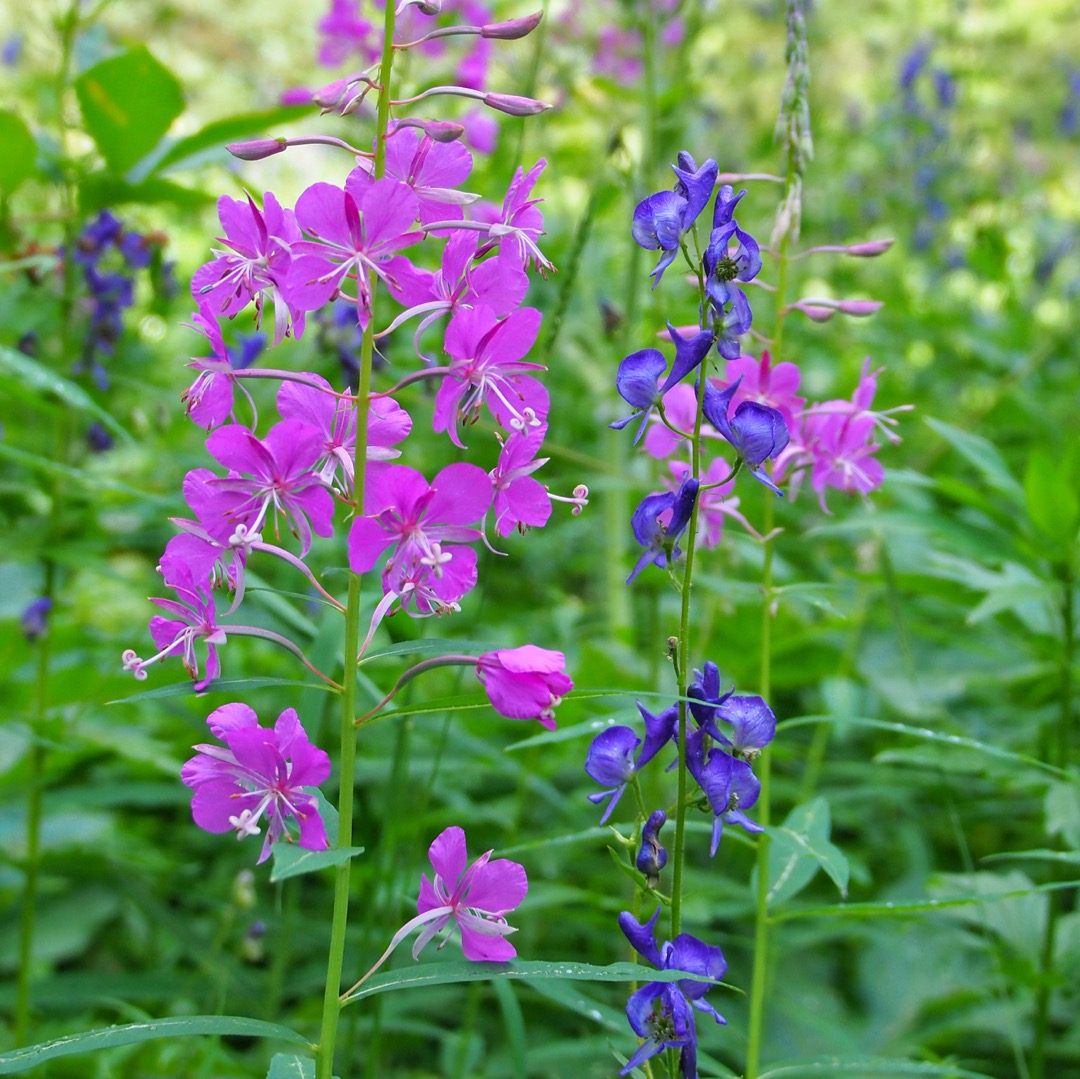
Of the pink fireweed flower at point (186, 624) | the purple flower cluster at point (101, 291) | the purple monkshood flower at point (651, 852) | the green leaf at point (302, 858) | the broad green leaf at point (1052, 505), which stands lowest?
the green leaf at point (302, 858)

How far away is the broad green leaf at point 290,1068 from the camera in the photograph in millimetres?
1164

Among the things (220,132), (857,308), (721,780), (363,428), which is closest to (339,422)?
(363,428)

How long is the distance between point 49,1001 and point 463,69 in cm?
296

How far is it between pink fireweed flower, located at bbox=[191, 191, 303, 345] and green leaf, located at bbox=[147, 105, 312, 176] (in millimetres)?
1069

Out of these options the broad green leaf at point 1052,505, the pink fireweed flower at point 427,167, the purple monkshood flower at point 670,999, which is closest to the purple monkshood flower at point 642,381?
the pink fireweed flower at point 427,167

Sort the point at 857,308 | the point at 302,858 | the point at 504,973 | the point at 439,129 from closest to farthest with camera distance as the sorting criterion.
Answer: the point at 302,858 < the point at 504,973 < the point at 439,129 < the point at 857,308

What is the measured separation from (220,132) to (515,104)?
1.22 metres

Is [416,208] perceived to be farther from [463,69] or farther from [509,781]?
[463,69]

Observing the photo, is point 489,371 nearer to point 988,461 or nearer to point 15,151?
point 988,461

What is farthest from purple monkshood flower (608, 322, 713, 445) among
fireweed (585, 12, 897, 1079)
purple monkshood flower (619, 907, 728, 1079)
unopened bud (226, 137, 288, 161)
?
purple monkshood flower (619, 907, 728, 1079)

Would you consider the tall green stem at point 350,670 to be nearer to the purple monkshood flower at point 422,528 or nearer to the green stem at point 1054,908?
the purple monkshood flower at point 422,528

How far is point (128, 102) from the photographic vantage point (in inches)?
87.4

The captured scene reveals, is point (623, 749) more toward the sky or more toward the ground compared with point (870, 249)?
more toward the ground

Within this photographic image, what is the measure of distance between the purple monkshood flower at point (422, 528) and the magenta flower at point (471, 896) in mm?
288
